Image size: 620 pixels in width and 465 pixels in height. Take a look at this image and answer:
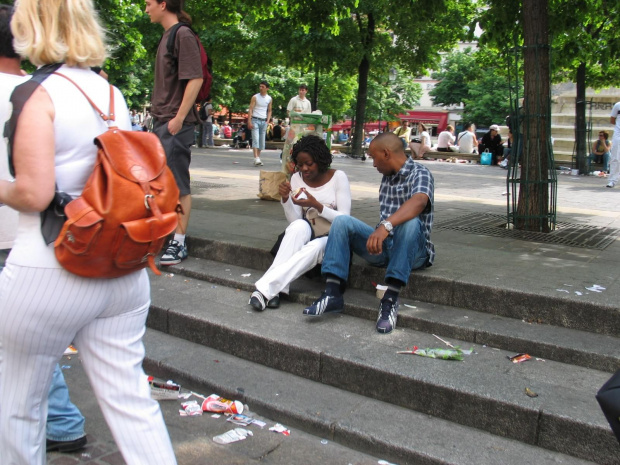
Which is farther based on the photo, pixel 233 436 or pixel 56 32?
pixel 233 436

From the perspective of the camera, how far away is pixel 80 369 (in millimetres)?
3973

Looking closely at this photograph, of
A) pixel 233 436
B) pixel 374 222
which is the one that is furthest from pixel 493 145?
pixel 233 436

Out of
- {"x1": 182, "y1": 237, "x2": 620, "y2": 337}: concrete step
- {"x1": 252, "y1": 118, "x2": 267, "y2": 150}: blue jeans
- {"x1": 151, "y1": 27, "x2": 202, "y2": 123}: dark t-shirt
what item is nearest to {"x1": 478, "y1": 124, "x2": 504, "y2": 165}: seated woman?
{"x1": 252, "y1": 118, "x2": 267, "y2": 150}: blue jeans

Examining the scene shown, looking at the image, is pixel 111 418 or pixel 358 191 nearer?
pixel 111 418

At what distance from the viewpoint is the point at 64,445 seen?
289 centimetres

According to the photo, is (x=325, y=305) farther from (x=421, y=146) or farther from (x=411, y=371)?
(x=421, y=146)

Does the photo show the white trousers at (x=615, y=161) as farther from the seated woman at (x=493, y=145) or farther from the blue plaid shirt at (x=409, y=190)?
the blue plaid shirt at (x=409, y=190)

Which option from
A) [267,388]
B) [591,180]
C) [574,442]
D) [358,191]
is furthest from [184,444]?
[591,180]

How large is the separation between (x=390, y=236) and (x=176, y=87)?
6.99ft

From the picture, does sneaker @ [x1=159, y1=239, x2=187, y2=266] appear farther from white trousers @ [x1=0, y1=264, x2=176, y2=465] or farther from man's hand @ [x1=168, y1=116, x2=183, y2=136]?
white trousers @ [x1=0, y1=264, x2=176, y2=465]

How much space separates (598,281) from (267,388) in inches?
97.7

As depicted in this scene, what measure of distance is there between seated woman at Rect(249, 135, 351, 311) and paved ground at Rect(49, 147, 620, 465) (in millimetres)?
733

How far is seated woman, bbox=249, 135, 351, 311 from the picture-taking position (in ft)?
14.3

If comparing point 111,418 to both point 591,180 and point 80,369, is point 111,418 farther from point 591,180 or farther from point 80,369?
point 591,180
